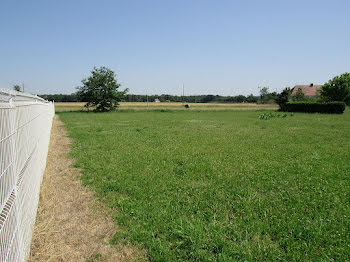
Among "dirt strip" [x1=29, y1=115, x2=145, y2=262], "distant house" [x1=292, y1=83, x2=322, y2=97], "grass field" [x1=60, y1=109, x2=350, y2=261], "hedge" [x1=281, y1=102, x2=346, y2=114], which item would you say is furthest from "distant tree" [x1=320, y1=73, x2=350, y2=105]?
"dirt strip" [x1=29, y1=115, x2=145, y2=262]

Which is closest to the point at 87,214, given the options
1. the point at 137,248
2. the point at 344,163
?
the point at 137,248

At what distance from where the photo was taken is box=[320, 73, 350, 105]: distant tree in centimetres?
5288

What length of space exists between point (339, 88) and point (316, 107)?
23.4 metres

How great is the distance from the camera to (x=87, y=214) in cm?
368

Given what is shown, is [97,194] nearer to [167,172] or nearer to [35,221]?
[35,221]

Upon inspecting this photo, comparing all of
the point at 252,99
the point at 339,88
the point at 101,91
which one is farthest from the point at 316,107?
the point at 252,99

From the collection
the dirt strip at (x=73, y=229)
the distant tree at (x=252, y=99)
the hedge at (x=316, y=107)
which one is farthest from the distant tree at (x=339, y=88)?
the dirt strip at (x=73, y=229)

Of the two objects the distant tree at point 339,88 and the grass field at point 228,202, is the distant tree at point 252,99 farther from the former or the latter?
the grass field at point 228,202

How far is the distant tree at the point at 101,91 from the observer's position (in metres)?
39.0

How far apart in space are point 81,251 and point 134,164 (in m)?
3.68

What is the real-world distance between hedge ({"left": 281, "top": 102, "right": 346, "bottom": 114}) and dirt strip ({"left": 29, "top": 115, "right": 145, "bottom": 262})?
38.9m

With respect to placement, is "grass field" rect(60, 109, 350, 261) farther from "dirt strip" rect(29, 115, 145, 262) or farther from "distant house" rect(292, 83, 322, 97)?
"distant house" rect(292, 83, 322, 97)

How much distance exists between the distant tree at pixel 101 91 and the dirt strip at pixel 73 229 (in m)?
36.0

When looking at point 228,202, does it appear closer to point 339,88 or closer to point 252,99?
point 339,88
